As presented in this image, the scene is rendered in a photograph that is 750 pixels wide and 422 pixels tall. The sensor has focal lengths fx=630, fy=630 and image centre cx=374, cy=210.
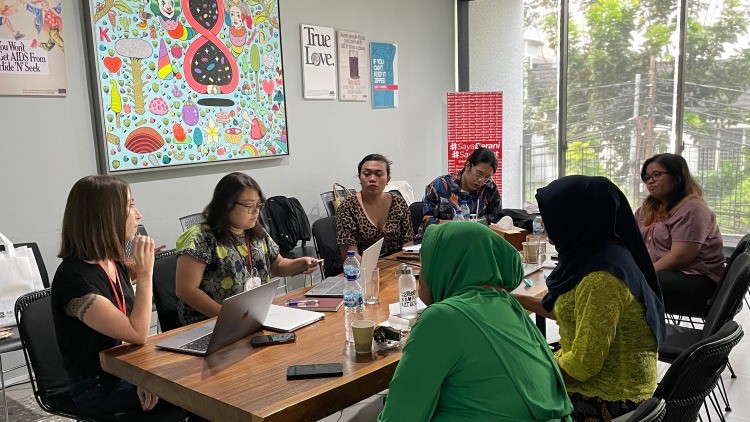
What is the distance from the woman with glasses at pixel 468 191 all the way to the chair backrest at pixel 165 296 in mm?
1659

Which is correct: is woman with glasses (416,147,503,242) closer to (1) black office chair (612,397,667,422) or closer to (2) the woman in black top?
(2) the woman in black top

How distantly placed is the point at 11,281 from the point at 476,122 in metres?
4.60

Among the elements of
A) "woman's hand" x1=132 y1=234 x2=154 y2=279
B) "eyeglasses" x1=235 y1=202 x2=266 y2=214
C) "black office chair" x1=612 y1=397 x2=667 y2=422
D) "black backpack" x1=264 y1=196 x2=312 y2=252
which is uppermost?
"eyeglasses" x1=235 y1=202 x2=266 y2=214

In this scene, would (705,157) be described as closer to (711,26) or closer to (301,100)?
(711,26)

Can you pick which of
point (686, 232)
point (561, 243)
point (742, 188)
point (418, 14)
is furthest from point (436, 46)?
point (561, 243)

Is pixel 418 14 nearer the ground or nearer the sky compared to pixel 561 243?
nearer the sky

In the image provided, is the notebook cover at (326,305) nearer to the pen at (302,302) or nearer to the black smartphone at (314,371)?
the pen at (302,302)

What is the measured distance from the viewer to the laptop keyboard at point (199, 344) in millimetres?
2020

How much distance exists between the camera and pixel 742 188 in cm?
596

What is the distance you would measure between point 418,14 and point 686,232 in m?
3.94

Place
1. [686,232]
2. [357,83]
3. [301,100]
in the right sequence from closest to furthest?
[686,232] < [301,100] < [357,83]

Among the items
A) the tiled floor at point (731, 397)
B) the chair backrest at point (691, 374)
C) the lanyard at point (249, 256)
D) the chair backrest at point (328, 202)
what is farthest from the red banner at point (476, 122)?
the chair backrest at point (691, 374)

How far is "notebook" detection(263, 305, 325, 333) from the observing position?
86.8 inches

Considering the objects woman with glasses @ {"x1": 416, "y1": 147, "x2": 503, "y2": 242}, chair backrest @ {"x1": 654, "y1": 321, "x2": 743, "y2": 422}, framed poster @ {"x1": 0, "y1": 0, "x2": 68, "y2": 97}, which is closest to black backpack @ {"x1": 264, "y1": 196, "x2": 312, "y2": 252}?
woman with glasses @ {"x1": 416, "y1": 147, "x2": 503, "y2": 242}
